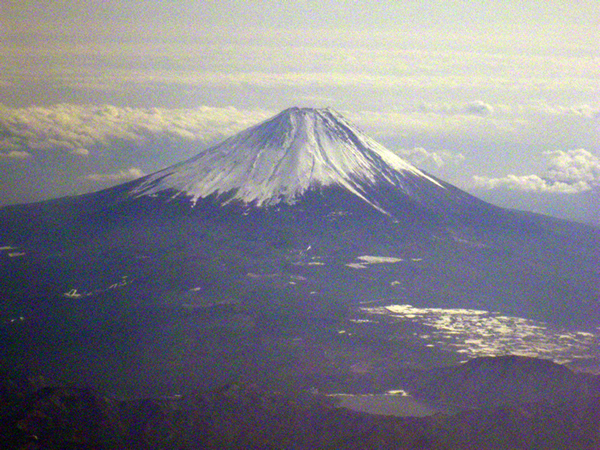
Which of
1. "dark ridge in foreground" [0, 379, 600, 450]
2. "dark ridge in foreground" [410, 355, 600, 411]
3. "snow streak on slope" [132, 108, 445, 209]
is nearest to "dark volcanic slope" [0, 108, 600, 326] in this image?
"snow streak on slope" [132, 108, 445, 209]

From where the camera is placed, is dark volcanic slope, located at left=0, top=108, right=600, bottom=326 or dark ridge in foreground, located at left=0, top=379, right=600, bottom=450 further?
dark volcanic slope, located at left=0, top=108, right=600, bottom=326

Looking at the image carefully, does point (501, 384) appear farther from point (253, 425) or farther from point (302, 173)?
point (302, 173)

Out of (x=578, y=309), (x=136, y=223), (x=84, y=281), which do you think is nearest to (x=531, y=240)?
(x=578, y=309)

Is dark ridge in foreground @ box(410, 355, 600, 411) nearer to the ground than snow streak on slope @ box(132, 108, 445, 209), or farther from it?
nearer to the ground

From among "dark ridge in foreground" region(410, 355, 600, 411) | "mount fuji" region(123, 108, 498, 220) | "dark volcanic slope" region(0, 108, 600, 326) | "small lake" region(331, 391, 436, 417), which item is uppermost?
"mount fuji" region(123, 108, 498, 220)

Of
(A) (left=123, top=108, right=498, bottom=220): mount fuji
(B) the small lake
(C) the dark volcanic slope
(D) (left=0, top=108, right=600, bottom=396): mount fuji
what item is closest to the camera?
(B) the small lake

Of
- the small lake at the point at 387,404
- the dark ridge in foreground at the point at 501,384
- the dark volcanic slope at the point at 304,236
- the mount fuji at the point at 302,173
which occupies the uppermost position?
the mount fuji at the point at 302,173

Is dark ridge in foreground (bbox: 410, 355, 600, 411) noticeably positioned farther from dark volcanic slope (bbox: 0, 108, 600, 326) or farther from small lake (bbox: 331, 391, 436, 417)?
dark volcanic slope (bbox: 0, 108, 600, 326)

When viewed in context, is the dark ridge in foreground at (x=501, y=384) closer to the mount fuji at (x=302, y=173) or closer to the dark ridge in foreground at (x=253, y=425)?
the dark ridge in foreground at (x=253, y=425)

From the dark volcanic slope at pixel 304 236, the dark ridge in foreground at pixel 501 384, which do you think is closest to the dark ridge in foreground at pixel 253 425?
the dark ridge in foreground at pixel 501 384
